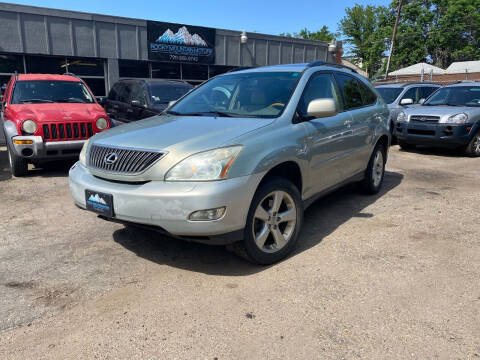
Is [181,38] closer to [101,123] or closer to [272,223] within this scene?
[101,123]

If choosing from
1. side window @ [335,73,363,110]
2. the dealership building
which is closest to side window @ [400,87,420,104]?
side window @ [335,73,363,110]

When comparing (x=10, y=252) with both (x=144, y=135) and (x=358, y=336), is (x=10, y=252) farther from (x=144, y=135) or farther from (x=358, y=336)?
(x=358, y=336)

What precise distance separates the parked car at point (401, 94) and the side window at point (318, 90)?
670 cm

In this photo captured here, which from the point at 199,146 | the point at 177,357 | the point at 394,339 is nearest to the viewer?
the point at 177,357

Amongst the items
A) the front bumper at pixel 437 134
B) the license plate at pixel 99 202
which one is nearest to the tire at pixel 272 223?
the license plate at pixel 99 202

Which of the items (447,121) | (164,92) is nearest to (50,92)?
(164,92)

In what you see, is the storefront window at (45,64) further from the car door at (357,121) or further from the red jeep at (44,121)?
the car door at (357,121)

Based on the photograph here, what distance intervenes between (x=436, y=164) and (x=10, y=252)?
7.84 meters

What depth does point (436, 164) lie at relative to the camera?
8312 mm

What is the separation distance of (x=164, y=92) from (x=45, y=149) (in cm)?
353

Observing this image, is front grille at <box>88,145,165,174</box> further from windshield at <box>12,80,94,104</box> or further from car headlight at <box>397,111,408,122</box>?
car headlight at <box>397,111,408,122</box>

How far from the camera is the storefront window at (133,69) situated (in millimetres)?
15742

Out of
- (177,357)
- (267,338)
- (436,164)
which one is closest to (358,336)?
(267,338)

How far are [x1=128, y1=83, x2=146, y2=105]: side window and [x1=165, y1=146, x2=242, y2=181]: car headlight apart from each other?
6517 mm
